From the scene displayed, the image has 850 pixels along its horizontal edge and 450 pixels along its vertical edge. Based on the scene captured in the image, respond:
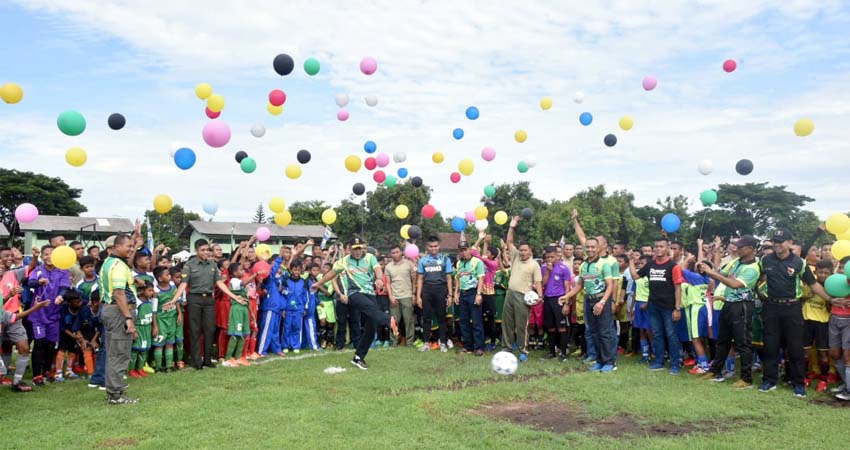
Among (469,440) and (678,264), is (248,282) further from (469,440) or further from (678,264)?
(678,264)

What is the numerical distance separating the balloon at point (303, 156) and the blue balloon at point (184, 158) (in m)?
3.34

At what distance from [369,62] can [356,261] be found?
4.81 metres

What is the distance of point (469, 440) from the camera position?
560cm

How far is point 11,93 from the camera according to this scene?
30.1 feet

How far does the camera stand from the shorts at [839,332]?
7.45 metres

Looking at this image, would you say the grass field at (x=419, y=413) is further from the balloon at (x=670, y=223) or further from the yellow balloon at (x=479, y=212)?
the yellow balloon at (x=479, y=212)

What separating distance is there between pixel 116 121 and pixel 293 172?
3952 mm

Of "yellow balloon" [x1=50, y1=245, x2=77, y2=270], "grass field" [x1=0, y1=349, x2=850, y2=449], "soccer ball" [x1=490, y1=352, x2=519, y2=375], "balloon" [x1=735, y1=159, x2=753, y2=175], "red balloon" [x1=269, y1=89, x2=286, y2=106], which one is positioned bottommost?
"grass field" [x1=0, y1=349, x2=850, y2=449]

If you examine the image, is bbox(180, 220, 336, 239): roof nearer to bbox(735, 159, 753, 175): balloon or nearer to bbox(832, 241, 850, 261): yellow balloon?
bbox(735, 159, 753, 175): balloon

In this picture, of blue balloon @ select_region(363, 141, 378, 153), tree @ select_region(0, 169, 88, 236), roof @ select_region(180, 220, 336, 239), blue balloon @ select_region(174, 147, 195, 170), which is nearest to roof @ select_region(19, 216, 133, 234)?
tree @ select_region(0, 169, 88, 236)

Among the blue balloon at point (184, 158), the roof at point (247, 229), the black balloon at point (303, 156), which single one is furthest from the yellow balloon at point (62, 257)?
the roof at point (247, 229)


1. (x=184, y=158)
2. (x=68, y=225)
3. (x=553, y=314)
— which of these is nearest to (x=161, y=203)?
(x=184, y=158)

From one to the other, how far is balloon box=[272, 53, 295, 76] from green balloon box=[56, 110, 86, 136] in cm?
337

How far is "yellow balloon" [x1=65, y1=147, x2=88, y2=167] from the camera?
9906mm
